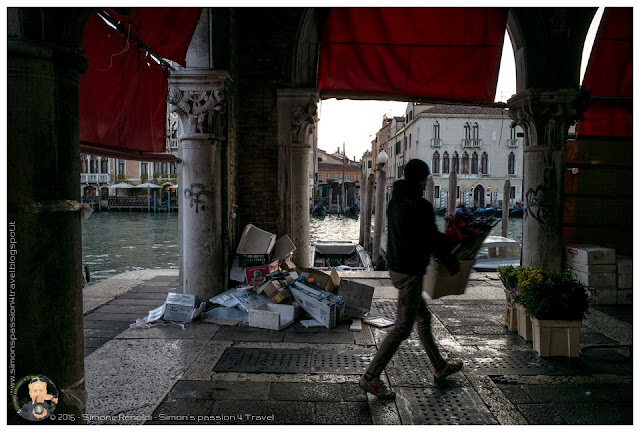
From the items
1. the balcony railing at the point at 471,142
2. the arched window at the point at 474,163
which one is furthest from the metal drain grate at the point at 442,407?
the arched window at the point at 474,163

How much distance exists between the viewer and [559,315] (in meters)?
3.97

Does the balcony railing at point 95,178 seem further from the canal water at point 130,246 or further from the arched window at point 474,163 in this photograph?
the arched window at point 474,163

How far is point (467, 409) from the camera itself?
3023 millimetres

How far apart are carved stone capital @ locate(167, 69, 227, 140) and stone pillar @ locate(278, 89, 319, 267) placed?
1.06m

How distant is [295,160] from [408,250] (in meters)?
3.48

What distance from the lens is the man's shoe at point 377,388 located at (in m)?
3.13

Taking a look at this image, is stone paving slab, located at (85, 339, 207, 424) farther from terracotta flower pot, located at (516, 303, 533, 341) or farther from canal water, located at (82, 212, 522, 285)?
canal water, located at (82, 212, 522, 285)

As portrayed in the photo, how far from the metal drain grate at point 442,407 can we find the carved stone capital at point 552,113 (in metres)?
4.02

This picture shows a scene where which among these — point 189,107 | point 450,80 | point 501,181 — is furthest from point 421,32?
point 501,181

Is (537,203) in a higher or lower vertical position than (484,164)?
lower

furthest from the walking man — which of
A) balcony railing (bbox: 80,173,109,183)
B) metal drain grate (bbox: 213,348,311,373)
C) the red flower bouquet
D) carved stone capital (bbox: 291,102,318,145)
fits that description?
balcony railing (bbox: 80,173,109,183)

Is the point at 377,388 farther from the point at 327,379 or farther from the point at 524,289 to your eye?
the point at 524,289

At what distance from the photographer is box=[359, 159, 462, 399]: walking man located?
3047 mm

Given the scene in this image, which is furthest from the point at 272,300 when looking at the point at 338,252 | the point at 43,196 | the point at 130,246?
the point at 130,246
